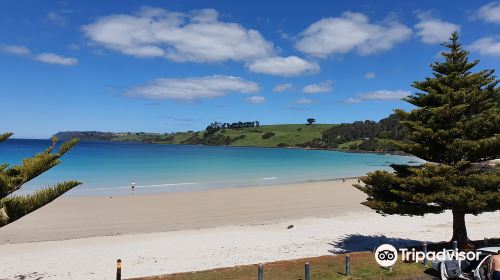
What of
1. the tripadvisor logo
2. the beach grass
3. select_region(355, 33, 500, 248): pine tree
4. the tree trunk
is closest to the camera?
the beach grass

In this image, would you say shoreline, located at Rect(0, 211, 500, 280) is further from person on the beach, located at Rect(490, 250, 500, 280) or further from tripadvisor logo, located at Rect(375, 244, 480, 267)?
person on the beach, located at Rect(490, 250, 500, 280)

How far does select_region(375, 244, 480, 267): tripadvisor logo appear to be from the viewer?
11653mm

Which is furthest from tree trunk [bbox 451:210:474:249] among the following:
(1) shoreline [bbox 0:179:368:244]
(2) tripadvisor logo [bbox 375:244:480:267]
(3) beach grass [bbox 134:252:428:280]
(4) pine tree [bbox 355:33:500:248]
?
(1) shoreline [bbox 0:179:368:244]

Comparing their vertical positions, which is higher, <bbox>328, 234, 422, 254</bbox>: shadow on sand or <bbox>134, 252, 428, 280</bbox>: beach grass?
<bbox>134, 252, 428, 280</bbox>: beach grass

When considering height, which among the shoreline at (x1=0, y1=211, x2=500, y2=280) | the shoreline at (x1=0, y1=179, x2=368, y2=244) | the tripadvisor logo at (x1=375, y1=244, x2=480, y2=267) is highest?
the tripadvisor logo at (x1=375, y1=244, x2=480, y2=267)

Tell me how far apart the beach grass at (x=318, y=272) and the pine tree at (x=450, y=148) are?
2.31 m

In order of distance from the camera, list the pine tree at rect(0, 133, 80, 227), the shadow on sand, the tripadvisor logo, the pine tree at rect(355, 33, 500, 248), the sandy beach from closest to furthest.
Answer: the pine tree at rect(0, 133, 80, 227)
the tripadvisor logo
the pine tree at rect(355, 33, 500, 248)
the sandy beach
the shadow on sand

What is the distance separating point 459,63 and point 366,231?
10.5m

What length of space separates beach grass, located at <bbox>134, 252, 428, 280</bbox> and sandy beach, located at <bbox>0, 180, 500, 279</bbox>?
2908 mm

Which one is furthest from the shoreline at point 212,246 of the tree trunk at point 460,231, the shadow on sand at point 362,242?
the tree trunk at point 460,231

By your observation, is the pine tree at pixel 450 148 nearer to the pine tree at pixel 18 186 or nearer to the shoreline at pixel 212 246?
the shoreline at pixel 212 246

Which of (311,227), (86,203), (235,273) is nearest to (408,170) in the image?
(235,273)

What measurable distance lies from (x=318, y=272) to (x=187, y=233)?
427 inches

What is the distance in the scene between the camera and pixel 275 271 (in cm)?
1195
